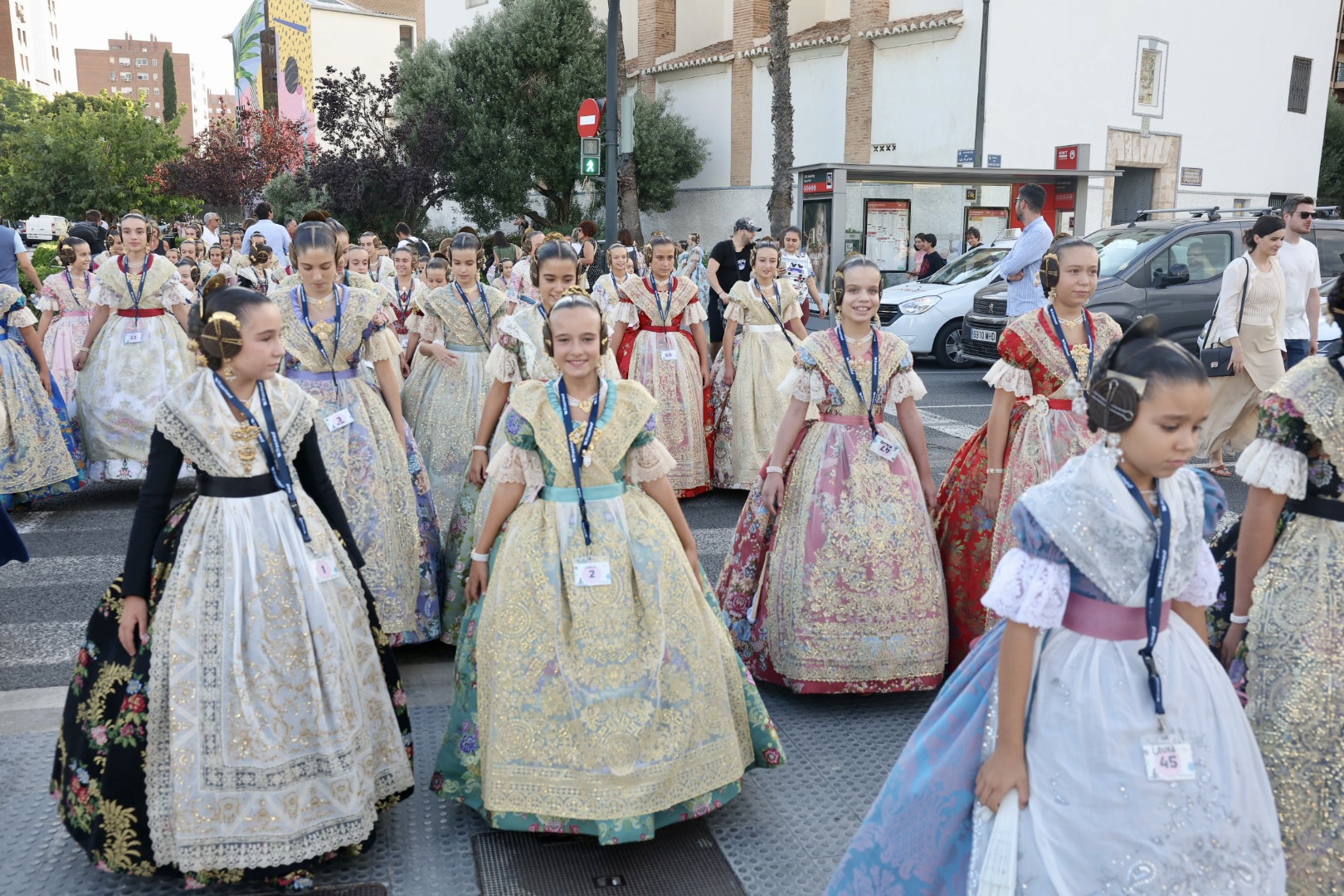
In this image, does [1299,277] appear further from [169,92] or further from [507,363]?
[169,92]

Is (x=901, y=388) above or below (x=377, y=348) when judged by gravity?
below

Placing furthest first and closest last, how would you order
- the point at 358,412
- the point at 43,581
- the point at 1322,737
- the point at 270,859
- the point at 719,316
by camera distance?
1. the point at 719,316
2. the point at 43,581
3. the point at 358,412
4. the point at 270,859
5. the point at 1322,737

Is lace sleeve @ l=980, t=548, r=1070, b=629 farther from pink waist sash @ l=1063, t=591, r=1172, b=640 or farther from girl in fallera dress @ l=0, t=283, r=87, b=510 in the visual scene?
girl in fallera dress @ l=0, t=283, r=87, b=510

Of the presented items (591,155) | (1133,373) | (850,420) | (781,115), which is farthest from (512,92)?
(1133,373)

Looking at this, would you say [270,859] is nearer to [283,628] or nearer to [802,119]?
[283,628]

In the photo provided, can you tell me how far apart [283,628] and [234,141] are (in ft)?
104

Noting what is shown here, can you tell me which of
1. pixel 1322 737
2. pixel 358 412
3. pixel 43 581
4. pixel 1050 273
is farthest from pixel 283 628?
pixel 43 581

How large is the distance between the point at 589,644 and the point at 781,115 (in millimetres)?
19023

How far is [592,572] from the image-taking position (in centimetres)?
342

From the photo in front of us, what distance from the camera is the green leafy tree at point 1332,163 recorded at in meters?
35.4

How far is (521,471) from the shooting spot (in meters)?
3.62

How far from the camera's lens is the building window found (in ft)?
95.6

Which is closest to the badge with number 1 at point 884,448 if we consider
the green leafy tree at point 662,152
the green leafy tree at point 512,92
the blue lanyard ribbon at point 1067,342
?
the blue lanyard ribbon at point 1067,342

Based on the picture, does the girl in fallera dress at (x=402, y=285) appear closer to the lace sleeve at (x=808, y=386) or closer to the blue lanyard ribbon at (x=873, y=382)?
the lace sleeve at (x=808, y=386)
